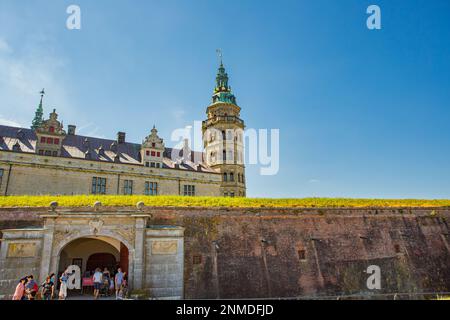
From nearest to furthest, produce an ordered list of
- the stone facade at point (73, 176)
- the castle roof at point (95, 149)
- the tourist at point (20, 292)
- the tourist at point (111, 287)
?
1. the tourist at point (20, 292)
2. the tourist at point (111, 287)
3. the stone facade at point (73, 176)
4. the castle roof at point (95, 149)

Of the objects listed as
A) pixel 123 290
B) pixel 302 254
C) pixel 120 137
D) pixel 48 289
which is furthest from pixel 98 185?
pixel 302 254

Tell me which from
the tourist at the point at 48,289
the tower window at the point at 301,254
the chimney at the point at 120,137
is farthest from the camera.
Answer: the chimney at the point at 120,137

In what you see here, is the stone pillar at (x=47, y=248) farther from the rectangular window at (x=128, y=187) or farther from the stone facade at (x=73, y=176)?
the rectangular window at (x=128, y=187)

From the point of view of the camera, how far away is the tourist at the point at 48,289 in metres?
15.2

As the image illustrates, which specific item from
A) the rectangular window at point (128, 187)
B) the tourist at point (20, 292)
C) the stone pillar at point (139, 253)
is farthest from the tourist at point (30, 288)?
the rectangular window at point (128, 187)

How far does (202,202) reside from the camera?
75.8 ft

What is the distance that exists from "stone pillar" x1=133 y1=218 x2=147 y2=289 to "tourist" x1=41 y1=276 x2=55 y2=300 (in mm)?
3967

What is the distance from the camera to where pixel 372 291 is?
21.6m

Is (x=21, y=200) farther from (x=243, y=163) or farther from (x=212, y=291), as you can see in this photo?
(x=243, y=163)

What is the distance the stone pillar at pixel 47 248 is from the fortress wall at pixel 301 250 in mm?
3352

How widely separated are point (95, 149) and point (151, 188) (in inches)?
336

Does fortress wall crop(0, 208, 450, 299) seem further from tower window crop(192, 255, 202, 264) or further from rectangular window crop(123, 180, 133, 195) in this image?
rectangular window crop(123, 180, 133, 195)

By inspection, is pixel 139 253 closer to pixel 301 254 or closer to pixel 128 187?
pixel 301 254
